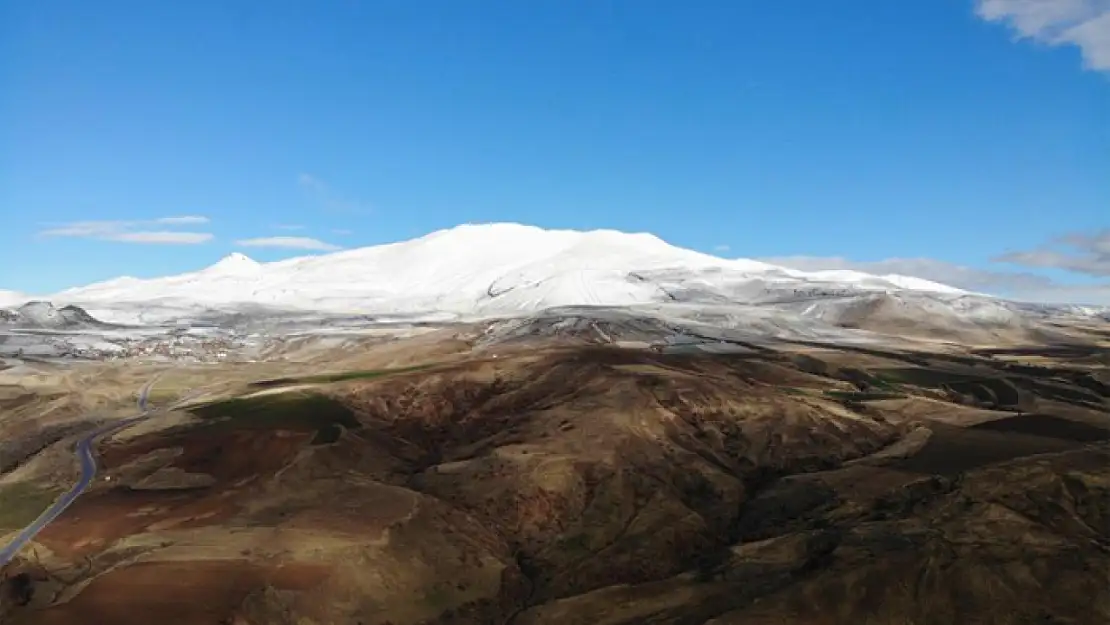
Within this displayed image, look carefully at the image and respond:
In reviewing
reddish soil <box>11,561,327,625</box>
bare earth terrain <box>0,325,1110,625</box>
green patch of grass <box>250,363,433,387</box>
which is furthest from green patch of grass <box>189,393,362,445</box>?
reddish soil <box>11,561,327,625</box>

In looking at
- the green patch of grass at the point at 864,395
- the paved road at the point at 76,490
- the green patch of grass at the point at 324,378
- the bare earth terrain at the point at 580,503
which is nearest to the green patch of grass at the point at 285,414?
the bare earth terrain at the point at 580,503

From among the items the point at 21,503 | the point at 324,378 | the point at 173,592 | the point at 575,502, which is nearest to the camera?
the point at 173,592

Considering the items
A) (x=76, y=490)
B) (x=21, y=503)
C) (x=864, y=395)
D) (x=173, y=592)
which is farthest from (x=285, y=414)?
(x=864, y=395)

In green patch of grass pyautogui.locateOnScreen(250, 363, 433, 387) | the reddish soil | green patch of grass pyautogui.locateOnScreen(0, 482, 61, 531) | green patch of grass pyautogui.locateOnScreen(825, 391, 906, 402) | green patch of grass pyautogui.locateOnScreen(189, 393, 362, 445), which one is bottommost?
the reddish soil

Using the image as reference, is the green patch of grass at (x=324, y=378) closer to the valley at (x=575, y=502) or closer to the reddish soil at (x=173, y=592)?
the valley at (x=575, y=502)

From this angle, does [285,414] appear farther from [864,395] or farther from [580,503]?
[864,395]

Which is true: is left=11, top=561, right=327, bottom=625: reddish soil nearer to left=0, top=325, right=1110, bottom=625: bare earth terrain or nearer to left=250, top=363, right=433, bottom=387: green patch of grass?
left=0, top=325, right=1110, bottom=625: bare earth terrain
